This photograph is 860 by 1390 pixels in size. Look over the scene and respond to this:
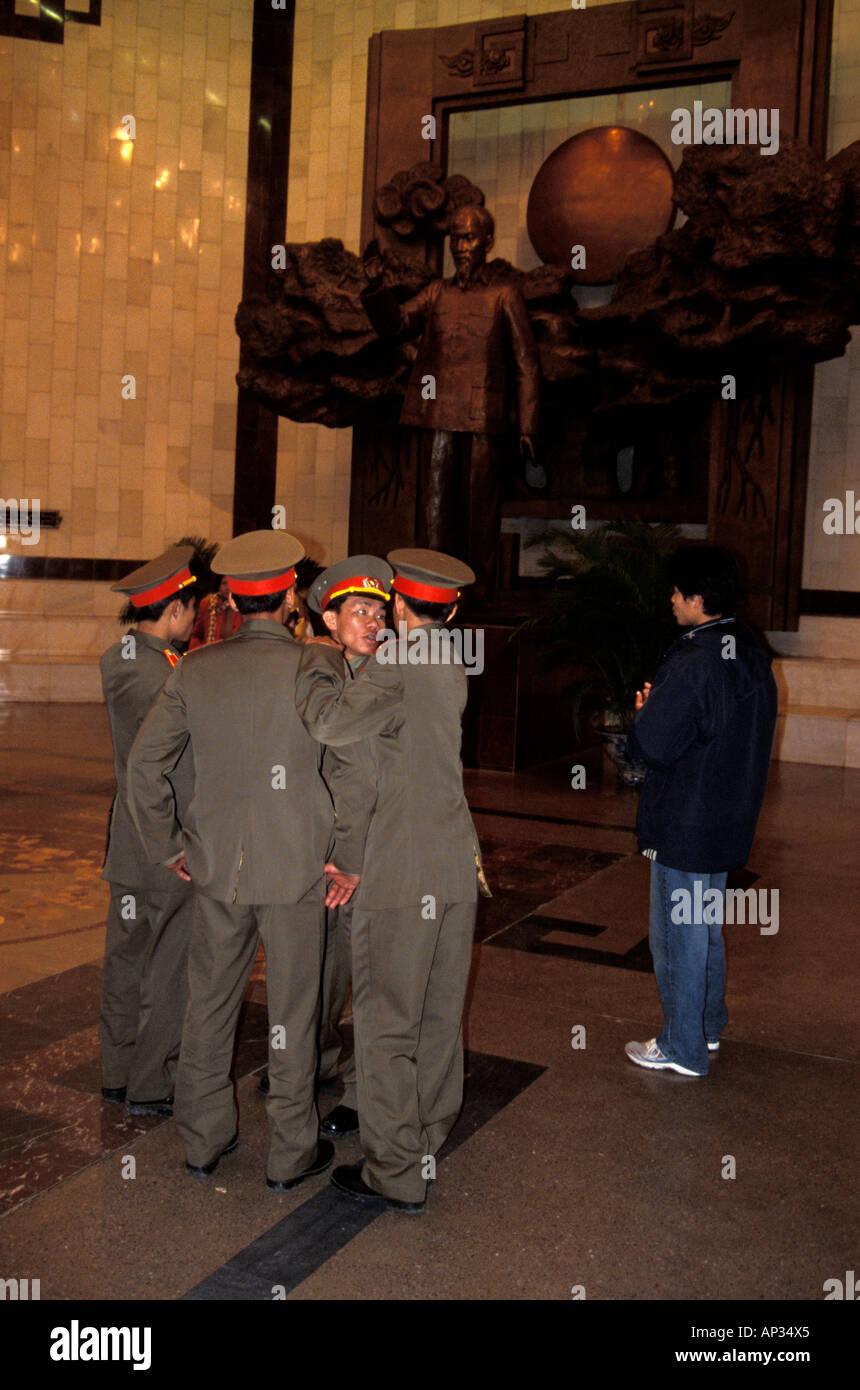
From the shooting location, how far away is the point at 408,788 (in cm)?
304

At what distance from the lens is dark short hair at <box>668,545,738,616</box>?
3740 mm

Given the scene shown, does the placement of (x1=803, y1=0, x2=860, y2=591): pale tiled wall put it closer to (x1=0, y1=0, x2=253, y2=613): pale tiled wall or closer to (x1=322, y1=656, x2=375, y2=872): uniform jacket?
(x1=0, y1=0, x2=253, y2=613): pale tiled wall

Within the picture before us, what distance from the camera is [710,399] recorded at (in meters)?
9.80

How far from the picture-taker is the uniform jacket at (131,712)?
343 centimetres

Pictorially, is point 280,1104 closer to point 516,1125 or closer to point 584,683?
point 516,1125

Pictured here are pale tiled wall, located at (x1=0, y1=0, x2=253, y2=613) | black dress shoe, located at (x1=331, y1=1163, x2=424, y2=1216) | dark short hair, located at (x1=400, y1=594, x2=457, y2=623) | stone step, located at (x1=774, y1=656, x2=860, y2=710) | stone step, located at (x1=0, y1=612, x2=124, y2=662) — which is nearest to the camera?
black dress shoe, located at (x1=331, y1=1163, x2=424, y2=1216)

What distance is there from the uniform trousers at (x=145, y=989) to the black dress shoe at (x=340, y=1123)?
438 millimetres

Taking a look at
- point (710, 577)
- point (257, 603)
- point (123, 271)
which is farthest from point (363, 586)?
point (123, 271)

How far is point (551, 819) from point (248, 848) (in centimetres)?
440

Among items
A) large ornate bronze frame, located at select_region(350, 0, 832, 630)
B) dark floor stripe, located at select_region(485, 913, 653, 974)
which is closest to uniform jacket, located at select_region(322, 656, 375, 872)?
dark floor stripe, located at select_region(485, 913, 653, 974)

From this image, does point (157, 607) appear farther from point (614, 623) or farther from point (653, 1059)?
point (614, 623)

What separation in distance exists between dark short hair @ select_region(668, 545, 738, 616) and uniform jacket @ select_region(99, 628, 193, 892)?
151 cm

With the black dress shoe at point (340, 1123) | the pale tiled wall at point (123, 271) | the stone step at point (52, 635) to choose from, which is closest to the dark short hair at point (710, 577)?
the black dress shoe at point (340, 1123)

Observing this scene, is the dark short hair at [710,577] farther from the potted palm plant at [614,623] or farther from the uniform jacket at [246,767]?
the potted palm plant at [614,623]
